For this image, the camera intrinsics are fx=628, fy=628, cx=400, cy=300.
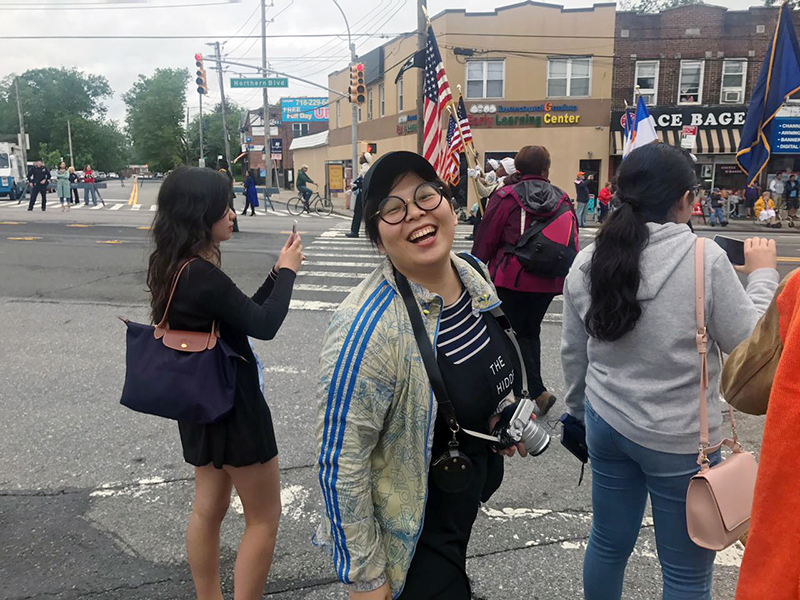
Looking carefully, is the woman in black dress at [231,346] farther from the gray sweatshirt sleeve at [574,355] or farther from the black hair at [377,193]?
the gray sweatshirt sleeve at [574,355]

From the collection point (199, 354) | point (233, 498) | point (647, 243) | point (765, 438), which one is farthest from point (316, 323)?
point (765, 438)

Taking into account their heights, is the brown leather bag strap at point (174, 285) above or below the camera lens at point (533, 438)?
above

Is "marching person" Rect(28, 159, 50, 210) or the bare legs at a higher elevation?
"marching person" Rect(28, 159, 50, 210)

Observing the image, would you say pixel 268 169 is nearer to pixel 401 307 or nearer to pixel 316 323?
pixel 316 323

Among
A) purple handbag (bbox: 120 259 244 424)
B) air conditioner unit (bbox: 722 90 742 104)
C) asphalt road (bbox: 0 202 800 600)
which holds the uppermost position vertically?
air conditioner unit (bbox: 722 90 742 104)

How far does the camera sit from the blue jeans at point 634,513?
2.11m

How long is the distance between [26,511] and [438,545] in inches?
109

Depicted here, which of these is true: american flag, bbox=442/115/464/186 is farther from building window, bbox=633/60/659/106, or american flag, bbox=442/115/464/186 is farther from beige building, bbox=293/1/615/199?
building window, bbox=633/60/659/106

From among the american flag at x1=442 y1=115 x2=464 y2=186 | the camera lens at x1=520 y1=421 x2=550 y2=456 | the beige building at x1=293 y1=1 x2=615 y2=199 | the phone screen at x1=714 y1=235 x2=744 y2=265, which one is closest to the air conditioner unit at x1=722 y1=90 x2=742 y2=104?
the beige building at x1=293 y1=1 x2=615 y2=199

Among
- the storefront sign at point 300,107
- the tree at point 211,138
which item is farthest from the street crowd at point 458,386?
the tree at point 211,138

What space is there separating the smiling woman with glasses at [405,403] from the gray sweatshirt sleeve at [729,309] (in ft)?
2.31

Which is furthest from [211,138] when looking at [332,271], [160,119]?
[332,271]

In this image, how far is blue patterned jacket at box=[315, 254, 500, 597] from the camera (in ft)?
5.60

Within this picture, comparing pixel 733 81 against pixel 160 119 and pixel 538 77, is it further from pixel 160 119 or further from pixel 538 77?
pixel 160 119
